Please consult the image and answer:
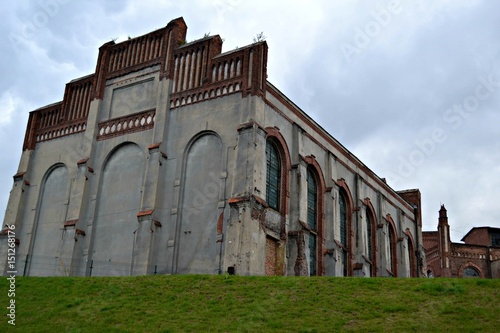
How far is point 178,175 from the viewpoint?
30.8 metres

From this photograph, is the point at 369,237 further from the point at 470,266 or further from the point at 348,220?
the point at 470,266

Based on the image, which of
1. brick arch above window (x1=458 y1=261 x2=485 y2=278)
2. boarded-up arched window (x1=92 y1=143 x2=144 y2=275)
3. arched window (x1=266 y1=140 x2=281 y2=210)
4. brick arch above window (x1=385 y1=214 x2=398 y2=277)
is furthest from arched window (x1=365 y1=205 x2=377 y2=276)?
brick arch above window (x1=458 y1=261 x2=485 y2=278)

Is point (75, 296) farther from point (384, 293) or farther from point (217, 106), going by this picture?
point (217, 106)

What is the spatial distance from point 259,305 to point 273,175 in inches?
519

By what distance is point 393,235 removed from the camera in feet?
155

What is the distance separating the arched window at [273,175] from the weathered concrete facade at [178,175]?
0.23 ft

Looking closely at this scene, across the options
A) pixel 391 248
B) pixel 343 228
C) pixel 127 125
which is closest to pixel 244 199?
pixel 127 125

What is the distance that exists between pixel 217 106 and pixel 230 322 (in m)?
15.2

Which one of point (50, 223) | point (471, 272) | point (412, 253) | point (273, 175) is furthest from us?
point (471, 272)

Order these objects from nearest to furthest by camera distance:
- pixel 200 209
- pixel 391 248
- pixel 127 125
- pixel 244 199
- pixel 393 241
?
pixel 244 199, pixel 200 209, pixel 127 125, pixel 391 248, pixel 393 241

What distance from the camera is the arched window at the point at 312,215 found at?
112 feet

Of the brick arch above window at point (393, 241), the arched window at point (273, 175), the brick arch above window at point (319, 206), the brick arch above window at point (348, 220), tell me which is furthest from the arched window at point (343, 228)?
the arched window at point (273, 175)

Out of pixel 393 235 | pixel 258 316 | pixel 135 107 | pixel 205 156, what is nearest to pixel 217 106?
pixel 205 156

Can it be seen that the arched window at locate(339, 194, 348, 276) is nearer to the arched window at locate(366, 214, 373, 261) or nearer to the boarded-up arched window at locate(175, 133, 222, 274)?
the arched window at locate(366, 214, 373, 261)
